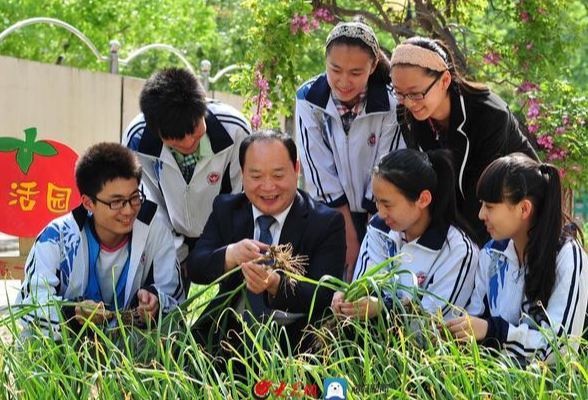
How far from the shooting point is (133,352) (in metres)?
3.01

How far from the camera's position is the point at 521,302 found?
126 inches

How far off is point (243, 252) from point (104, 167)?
2.48 feet

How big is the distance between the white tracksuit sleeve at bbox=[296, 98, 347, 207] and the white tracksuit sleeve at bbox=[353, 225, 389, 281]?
0.44m

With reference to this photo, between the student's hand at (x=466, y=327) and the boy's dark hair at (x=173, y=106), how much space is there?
1246mm

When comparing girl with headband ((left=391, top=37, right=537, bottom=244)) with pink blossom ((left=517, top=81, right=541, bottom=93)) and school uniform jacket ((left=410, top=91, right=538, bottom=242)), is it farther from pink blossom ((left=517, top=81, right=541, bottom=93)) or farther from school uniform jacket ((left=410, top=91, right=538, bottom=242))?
pink blossom ((left=517, top=81, right=541, bottom=93))

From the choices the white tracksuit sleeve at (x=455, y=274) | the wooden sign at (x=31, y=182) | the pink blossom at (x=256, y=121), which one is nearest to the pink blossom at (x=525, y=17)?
the pink blossom at (x=256, y=121)

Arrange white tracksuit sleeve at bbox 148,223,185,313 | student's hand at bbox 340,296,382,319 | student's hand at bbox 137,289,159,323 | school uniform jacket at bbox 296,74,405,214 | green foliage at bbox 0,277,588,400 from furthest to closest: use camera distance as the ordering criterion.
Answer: school uniform jacket at bbox 296,74,405,214 < white tracksuit sleeve at bbox 148,223,185,313 < student's hand at bbox 137,289,159,323 < student's hand at bbox 340,296,382,319 < green foliage at bbox 0,277,588,400

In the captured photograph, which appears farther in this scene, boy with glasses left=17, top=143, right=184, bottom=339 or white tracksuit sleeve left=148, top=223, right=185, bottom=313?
white tracksuit sleeve left=148, top=223, right=185, bottom=313

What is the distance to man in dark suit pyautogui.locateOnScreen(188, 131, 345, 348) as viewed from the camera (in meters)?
3.33

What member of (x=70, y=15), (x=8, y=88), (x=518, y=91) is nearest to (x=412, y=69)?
(x=518, y=91)

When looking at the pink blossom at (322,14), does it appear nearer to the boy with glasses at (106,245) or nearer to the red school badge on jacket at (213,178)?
the red school badge on jacket at (213,178)

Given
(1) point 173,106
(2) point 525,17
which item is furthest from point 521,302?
(2) point 525,17

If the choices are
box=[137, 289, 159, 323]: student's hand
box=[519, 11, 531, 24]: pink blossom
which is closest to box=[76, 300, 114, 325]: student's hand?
box=[137, 289, 159, 323]: student's hand

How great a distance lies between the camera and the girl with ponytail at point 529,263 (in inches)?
119
